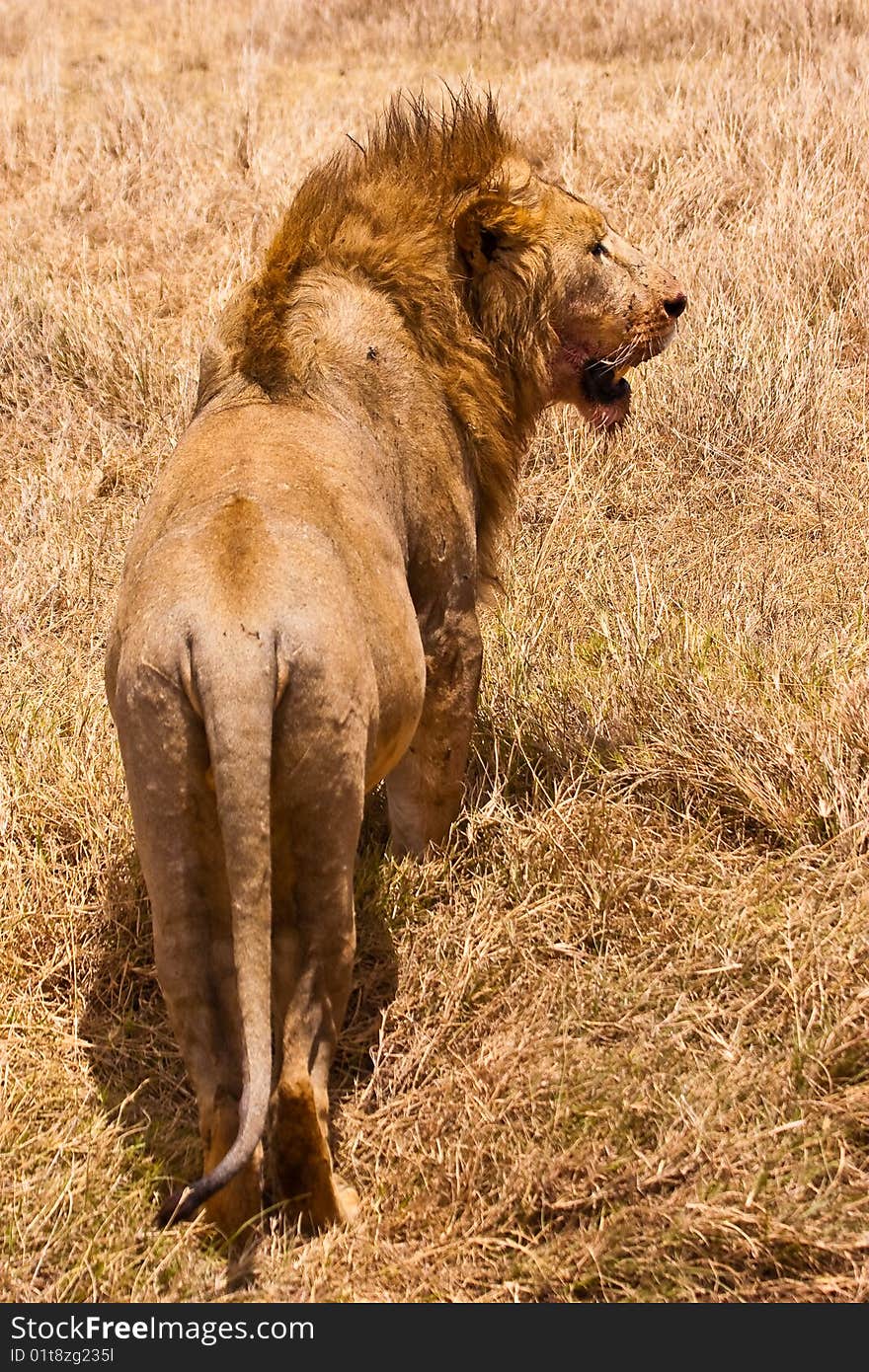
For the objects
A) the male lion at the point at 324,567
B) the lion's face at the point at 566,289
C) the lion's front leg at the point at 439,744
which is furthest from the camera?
the lion's face at the point at 566,289

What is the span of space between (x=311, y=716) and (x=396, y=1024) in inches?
53.6

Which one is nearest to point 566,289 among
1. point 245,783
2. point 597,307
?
point 597,307

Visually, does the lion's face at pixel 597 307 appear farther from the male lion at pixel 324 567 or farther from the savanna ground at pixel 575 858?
the savanna ground at pixel 575 858

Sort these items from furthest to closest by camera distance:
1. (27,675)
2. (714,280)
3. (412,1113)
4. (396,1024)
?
(714,280) → (27,675) → (396,1024) → (412,1113)

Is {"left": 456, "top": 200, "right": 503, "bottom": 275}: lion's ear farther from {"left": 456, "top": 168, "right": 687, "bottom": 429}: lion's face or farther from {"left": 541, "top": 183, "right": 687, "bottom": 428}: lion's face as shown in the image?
{"left": 541, "top": 183, "right": 687, "bottom": 428}: lion's face

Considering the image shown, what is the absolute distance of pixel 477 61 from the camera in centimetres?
1255

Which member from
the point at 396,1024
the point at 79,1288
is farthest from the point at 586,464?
the point at 79,1288

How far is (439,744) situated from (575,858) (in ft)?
1.69

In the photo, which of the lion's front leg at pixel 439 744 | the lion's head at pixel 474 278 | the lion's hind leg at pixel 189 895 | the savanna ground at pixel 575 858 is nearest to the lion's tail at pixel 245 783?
the lion's hind leg at pixel 189 895

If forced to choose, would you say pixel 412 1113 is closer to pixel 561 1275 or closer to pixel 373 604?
pixel 561 1275

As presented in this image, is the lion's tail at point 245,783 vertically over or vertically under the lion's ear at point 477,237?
under

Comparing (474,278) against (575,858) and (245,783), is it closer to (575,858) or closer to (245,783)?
(575,858)

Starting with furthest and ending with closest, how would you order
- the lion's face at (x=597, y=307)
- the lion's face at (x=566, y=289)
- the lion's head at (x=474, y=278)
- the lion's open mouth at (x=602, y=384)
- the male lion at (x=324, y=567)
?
the lion's open mouth at (x=602, y=384)
the lion's face at (x=597, y=307)
the lion's face at (x=566, y=289)
the lion's head at (x=474, y=278)
the male lion at (x=324, y=567)

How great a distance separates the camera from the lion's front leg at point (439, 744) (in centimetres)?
408
